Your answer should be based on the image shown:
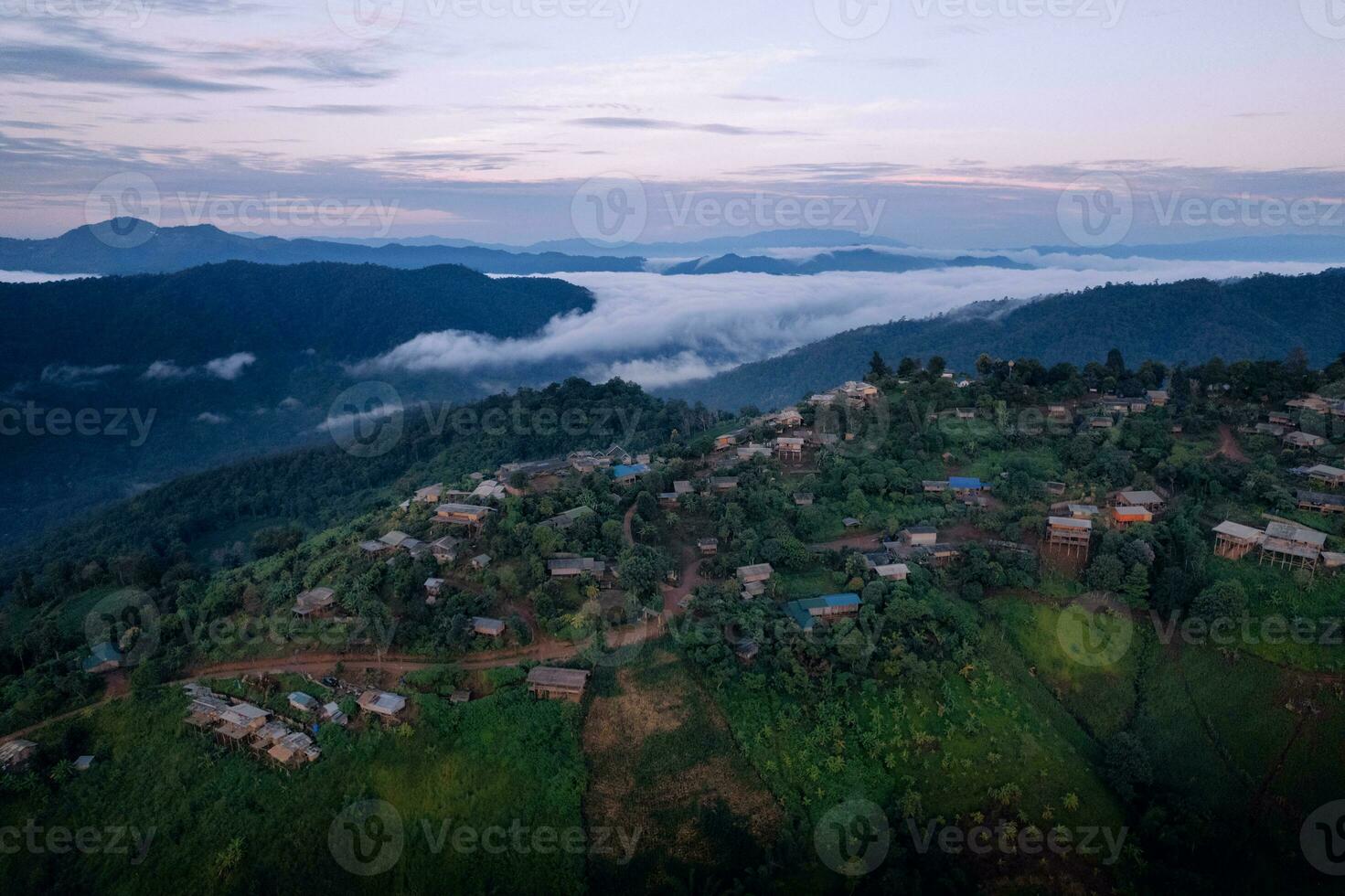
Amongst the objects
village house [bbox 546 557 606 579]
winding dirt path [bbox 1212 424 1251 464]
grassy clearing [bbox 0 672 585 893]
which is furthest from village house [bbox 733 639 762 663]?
winding dirt path [bbox 1212 424 1251 464]

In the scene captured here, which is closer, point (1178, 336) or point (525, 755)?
point (525, 755)

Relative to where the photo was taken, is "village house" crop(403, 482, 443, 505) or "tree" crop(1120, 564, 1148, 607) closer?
"tree" crop(1120, 564, 1148, 607)

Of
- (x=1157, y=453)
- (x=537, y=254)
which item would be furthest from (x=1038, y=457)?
(x=537, y=254)

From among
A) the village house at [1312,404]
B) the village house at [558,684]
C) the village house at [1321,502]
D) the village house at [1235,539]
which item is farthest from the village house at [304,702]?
the village house at [1312,404]

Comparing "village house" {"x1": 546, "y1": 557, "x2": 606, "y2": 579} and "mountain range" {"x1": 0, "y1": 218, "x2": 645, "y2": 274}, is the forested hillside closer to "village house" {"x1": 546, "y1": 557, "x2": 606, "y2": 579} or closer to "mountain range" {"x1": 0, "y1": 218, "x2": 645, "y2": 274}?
"village house" {"x1": 546, "y1": 557, "x2": 606, "y2": 579}

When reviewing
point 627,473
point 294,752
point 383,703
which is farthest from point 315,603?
point 627,473

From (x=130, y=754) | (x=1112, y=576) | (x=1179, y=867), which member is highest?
(x=1112, y=576)

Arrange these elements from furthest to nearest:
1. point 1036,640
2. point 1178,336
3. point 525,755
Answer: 1. point 1178,336
2. point 1036,640
3. point 525,755

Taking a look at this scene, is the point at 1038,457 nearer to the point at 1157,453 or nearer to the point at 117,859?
the point at 1157,453
